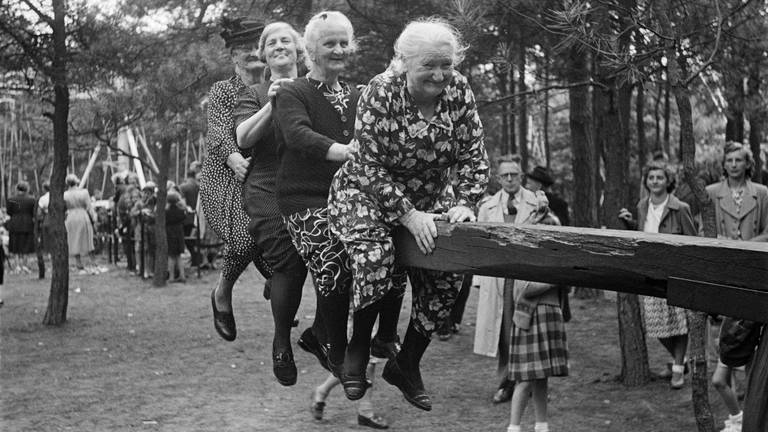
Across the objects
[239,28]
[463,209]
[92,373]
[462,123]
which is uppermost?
[239,28]

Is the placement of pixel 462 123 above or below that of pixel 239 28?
below

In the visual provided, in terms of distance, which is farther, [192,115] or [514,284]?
[192,115]

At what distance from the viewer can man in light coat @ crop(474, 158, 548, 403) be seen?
29.8 feet

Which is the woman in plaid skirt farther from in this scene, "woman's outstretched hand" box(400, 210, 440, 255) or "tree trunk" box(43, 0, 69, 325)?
"tree trunk" box(43, 0, 69, 325)

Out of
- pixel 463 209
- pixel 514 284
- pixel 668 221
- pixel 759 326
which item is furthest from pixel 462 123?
pixel 668 221

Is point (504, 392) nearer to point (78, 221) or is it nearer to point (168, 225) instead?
point (168, 225)

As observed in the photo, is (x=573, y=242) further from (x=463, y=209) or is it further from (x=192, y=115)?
(x=192, y=115)

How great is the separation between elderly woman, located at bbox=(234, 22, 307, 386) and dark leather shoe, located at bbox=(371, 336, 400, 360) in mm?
445

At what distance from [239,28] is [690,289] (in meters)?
3.05

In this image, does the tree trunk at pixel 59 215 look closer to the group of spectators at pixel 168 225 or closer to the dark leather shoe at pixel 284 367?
the group of spectators at pixel 168 225

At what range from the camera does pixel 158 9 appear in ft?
43.8

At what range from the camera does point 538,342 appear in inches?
317

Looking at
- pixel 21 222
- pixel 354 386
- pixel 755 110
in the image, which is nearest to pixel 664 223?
pixel 755 110

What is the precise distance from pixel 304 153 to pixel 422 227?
64 centimetres
